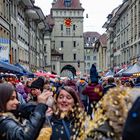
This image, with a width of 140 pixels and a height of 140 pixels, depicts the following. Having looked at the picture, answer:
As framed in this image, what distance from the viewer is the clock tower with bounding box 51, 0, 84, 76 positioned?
101 m

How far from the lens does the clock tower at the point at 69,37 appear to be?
101 meters

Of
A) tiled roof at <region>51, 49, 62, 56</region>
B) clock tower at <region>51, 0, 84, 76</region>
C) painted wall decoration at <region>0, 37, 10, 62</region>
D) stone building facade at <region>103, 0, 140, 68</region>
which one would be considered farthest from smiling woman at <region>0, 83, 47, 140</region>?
clock tower at <region>51, 0, 84, 76</region>

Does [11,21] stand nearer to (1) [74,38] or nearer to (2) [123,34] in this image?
(2) [123,34]

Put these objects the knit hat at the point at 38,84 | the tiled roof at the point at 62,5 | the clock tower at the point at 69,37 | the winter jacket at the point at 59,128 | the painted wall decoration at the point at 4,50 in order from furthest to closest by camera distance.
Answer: the tiled roof at the point at 62,5, the clock tower at the point at 69,37, the painted wall decoration at the point at 4,50, the knit hat at the point at 38,84, the winter jacket at the point at 59,128

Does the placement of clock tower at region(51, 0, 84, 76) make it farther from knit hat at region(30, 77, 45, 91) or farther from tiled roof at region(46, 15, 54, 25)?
knit hat at region(30, 77, 45, 91)

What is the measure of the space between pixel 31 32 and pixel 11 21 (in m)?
18.7

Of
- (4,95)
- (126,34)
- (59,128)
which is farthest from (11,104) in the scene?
(126,34)

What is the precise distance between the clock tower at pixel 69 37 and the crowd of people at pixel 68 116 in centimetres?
9637

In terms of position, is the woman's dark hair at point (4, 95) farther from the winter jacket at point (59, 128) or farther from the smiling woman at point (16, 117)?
the winter jacket at point (59, 128)

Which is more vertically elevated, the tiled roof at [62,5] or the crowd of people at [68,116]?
the tiled roof at [62,5]

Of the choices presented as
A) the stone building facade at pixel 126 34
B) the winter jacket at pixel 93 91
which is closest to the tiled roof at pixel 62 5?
the stone building facade at pixel 126 34

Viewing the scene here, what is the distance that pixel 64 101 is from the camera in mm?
4500

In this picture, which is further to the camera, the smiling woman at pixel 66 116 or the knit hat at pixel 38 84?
the knit hat at pixel 38 84

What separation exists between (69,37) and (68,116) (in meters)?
98.9
